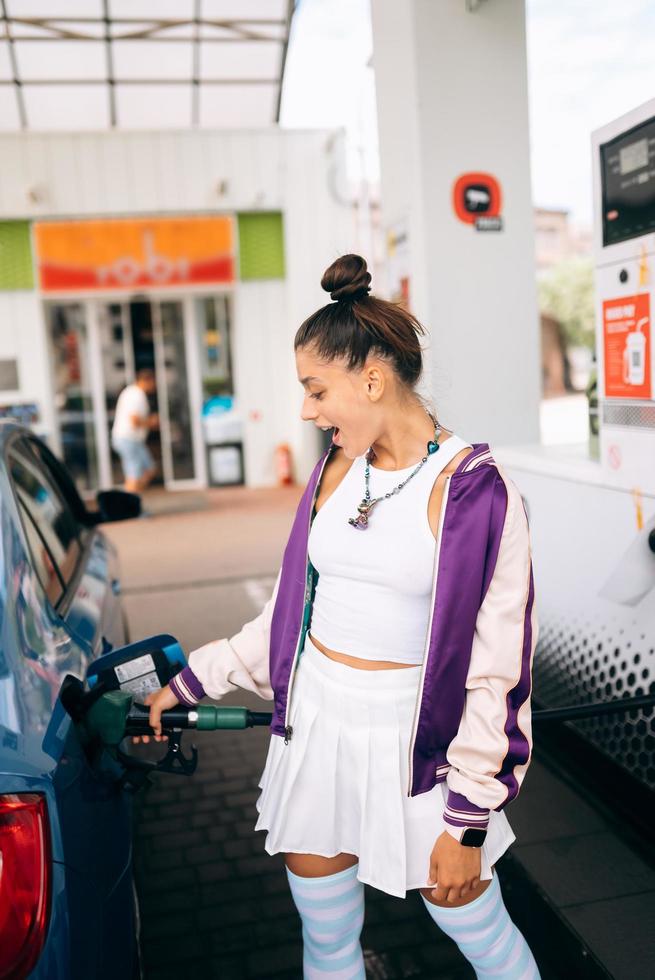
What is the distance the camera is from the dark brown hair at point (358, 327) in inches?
70.4

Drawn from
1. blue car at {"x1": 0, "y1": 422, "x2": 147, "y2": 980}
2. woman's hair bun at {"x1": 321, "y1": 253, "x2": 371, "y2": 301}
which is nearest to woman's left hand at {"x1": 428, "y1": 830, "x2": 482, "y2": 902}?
blue car at {"x1": 0, "y1": 422, "x2": 147, "y2": 980}

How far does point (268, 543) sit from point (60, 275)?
642 cm

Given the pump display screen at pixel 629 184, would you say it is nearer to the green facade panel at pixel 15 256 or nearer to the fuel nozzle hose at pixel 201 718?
the fuel nozzle hose at pixel 201 718

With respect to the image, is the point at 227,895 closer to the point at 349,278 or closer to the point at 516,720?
the point at 516,720

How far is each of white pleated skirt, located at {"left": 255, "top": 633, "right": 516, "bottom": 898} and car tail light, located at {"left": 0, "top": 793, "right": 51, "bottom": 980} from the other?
54 cm

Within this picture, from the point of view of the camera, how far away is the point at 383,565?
1.78 m

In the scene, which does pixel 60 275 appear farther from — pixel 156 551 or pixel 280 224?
pixel 156 551

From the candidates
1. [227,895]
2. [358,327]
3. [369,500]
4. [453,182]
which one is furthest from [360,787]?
[453,182]

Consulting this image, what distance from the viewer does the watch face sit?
169 cm

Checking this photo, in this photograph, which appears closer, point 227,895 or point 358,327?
point 358,327

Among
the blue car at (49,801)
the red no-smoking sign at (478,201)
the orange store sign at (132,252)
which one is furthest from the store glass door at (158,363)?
the blue car at (49,801)

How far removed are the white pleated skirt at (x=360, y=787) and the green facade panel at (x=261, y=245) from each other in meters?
12.8

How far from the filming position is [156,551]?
935cm

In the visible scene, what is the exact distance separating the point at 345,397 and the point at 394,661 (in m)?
0.53
